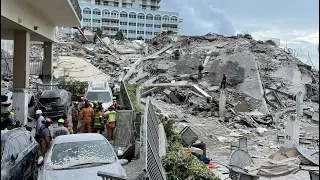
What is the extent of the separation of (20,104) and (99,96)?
4.36 m

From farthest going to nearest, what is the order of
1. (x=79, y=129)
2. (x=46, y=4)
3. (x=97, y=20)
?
(x=97, y=20)
(x=46, y=4)
(x=79, y=129)

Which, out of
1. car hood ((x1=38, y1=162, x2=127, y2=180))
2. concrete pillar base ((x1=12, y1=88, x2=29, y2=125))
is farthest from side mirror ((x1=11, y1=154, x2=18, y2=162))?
concrete pillar base ((x1=12, y1=88, x2=29, y2=125))

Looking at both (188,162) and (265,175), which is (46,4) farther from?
(265,175)

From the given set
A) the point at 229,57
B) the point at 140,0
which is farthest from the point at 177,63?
the point at 140,0

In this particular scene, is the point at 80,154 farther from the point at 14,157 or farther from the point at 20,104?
the point at 20,104

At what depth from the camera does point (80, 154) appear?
8.40 m

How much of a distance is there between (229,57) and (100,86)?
18.4 metres

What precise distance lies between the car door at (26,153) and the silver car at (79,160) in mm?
554

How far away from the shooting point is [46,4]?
16.2 meters

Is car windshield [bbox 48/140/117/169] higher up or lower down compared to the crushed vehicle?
lower down

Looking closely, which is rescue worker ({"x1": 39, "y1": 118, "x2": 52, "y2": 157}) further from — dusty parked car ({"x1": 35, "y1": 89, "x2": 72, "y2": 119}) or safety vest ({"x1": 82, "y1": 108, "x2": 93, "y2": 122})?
dusty parked car ({"x1": 35, "y1": 89, "x2": 72, "y2": 119})

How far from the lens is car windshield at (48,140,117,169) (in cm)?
805

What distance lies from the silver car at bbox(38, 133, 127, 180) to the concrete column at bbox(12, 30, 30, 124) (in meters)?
7.91

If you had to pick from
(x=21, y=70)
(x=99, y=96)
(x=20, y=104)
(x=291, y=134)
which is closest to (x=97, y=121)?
(x=20, y=104)
